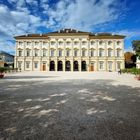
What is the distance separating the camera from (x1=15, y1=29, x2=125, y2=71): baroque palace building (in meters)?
58.7

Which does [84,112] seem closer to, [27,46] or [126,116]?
[126,116]

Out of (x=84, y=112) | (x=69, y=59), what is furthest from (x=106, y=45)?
(x=84, y=112)

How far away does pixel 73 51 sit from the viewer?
2327 inches

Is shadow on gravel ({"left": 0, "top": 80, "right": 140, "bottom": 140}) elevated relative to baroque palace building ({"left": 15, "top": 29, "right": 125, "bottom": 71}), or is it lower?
lower

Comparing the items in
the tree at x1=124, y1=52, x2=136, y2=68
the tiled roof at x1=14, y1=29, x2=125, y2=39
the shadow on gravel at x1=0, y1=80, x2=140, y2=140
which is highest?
the tiled roof at x1=14, y1=29, x2=125, y2=39

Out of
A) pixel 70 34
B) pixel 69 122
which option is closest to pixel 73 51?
pixel 70 34

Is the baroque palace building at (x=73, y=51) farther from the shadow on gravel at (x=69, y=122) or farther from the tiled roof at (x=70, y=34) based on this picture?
the shadow on gravel at (x=69, y=122)

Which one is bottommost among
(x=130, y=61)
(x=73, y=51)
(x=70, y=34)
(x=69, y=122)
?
(x=69, y=122)

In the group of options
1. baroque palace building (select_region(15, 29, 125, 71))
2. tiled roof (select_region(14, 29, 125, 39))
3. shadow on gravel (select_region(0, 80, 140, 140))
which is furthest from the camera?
baroque palace building (select_region(15, 29, 125, 71))

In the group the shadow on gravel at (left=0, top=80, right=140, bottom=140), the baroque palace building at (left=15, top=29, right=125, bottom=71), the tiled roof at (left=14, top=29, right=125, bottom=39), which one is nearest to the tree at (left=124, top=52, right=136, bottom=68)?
the baroque palace building at (left=15, top=29, right=125, bottom=71)

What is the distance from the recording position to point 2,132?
13.7ft

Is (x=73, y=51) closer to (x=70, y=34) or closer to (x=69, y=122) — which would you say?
(x=70, y=34)

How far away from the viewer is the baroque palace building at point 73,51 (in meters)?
58.7

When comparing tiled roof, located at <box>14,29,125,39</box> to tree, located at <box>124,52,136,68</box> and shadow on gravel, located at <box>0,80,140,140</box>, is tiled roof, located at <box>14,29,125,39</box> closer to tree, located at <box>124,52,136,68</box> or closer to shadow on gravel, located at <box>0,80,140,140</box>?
tree, located at <box>124,52,136,68</box>
